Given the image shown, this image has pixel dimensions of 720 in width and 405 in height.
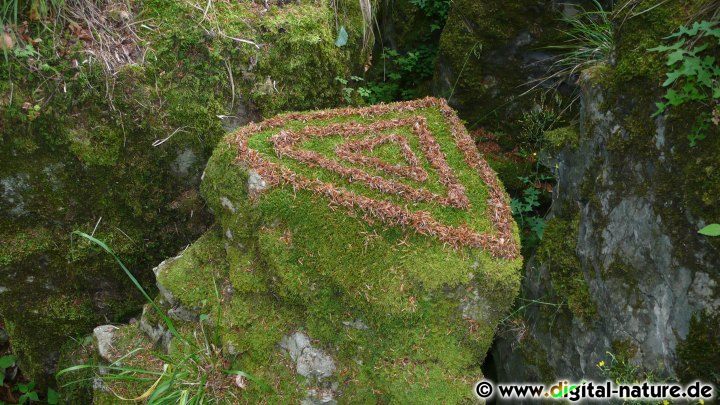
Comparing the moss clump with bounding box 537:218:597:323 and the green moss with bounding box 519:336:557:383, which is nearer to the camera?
the moss clump with bounding box 537:218:597:323

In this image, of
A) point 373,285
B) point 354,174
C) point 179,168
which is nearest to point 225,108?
point 179,168

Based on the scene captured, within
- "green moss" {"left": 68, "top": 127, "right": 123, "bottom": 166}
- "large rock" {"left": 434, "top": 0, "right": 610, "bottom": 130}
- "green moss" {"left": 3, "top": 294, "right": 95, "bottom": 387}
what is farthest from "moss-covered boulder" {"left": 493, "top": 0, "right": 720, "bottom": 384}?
"green moss" {"left": 3, "top": 294, "right": 95, "bottom": 387}

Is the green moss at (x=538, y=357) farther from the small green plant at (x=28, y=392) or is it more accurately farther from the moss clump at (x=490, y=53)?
the small green plant at (x=28, y=392)

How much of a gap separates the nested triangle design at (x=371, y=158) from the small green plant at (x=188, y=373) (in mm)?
1104

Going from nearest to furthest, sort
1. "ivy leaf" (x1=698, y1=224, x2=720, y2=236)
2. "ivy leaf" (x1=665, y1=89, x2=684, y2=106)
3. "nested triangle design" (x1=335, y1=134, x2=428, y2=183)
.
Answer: "ivy leaf" (x1=698, y1=224, x2=720, y2=236)
"ivy leaf" (x1=665, y1=89, x2=684, y2=106)
"nested triangle design" (x1=335, y1=134, x2=428, y2=183)

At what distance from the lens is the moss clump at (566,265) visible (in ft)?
9.61

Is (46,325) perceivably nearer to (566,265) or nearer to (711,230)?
(566,265)

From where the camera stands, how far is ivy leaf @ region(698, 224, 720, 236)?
84.5 inches

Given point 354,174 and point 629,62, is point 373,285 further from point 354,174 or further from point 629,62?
point 629,62

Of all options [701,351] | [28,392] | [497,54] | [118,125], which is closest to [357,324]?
[701,351]

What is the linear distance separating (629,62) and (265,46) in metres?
2.69

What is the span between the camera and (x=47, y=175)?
365 cm

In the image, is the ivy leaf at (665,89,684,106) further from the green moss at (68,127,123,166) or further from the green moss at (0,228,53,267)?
the green moss at (0,228,53,267)

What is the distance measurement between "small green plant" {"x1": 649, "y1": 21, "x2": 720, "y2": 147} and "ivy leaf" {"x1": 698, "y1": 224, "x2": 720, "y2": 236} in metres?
0.42
